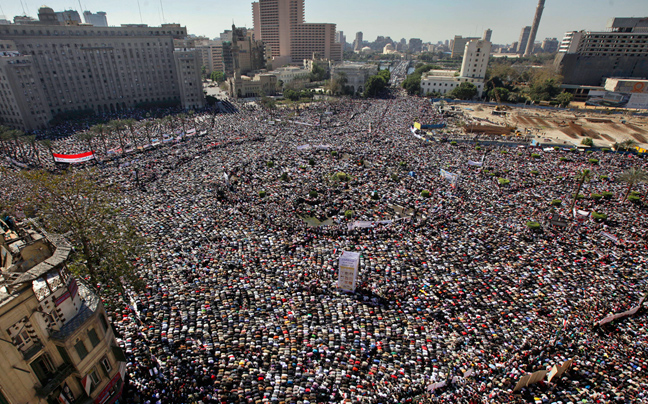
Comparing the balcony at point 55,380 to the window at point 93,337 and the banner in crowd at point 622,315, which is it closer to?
the window at point 93,337

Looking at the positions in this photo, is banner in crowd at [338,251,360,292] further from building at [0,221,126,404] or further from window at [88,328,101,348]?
window at [88,328,101,348]

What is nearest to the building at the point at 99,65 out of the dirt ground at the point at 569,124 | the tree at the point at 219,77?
the tree at the point at 219,77

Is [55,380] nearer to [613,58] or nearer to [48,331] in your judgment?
[48,331]

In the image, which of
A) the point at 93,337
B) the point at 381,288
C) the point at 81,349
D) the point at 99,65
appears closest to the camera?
the point at 81,349

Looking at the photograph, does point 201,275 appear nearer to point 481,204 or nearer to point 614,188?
point 481,204

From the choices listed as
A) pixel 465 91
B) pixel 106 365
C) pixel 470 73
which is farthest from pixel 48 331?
pixel 470 73
